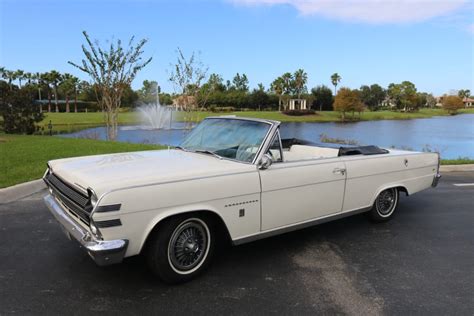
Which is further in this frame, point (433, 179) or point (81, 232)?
point (433, 179)

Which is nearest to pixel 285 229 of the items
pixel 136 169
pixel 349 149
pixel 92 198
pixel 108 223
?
pixel 349 149

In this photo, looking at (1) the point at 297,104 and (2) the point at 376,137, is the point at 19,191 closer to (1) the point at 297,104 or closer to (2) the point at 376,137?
(2) the point at 376,137

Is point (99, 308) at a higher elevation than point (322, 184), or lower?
lower

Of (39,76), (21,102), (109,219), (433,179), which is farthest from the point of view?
(39,76)

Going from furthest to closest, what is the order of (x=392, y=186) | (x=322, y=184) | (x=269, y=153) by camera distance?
(x=392, y=186), (x=322, y=184), (x=269, y=153)

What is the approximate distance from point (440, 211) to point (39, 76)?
295 ft

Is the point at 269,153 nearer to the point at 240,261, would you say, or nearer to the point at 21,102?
the point at 240,261

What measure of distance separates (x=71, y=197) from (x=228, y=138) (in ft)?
5.91

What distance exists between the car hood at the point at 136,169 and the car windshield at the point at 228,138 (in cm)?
16

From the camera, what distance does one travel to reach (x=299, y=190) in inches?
164

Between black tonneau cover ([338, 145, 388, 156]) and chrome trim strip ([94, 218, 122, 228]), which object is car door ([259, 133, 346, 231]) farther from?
chrome trim strip ([94, 218, 122, 228])

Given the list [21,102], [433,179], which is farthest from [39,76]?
[433,179]

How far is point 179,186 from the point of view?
133 inches

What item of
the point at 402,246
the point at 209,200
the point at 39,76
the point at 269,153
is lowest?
the point at 402,246
